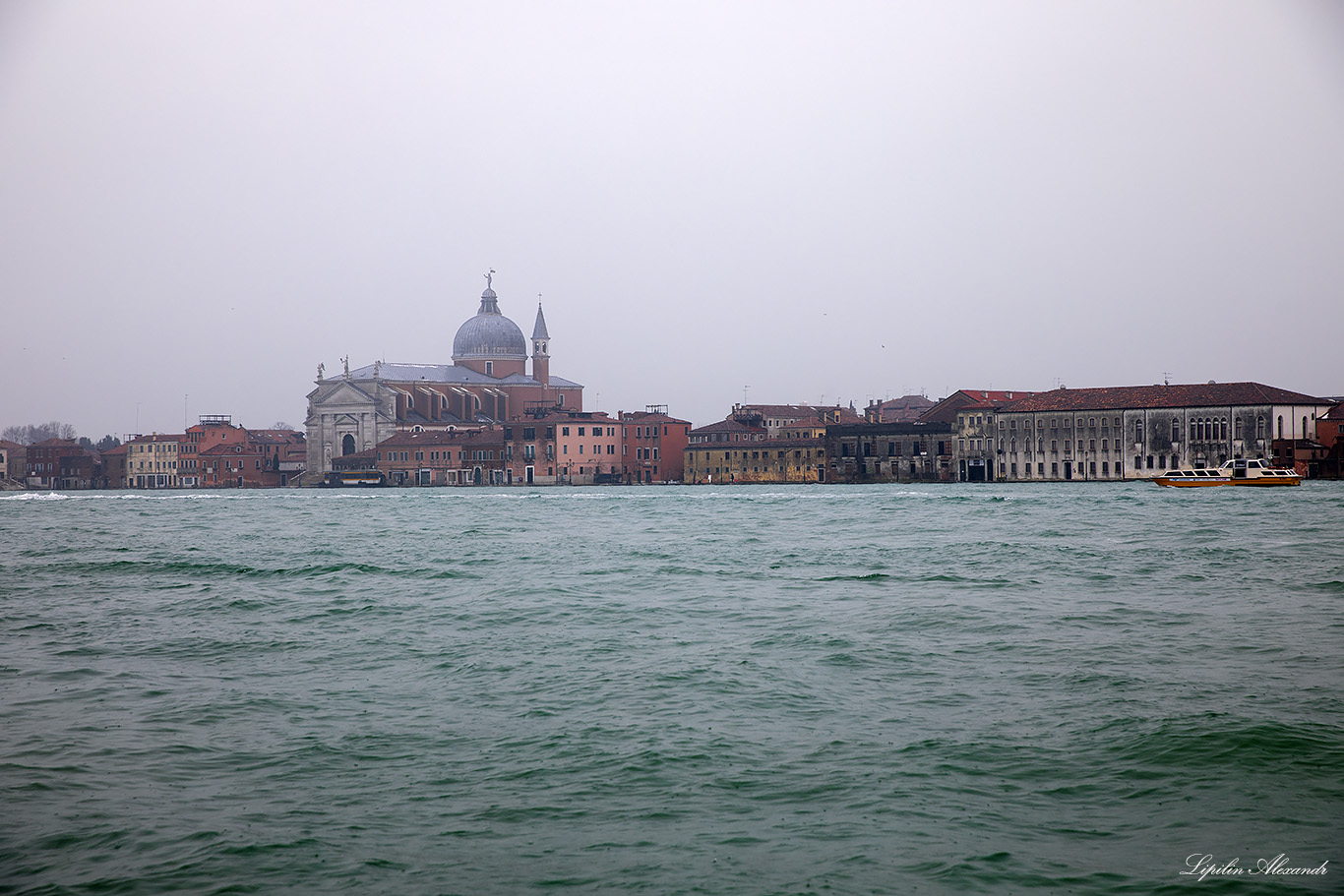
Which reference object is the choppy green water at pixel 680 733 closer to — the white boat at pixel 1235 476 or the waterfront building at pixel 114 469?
the white boat at pixel 1235 476

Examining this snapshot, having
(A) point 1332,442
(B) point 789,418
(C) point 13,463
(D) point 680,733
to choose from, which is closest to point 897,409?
(B) point 789,418

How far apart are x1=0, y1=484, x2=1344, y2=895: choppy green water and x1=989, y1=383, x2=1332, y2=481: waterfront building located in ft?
127

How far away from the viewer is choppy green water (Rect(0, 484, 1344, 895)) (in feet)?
15.3

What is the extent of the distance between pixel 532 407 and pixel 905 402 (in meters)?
30.6

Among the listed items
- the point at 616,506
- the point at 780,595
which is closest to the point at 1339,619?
the point at 780,595

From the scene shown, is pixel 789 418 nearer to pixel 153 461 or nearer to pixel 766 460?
pixel 766 460

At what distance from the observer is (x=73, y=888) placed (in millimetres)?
4430

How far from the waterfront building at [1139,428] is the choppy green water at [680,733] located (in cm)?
3879

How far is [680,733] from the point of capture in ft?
21.6

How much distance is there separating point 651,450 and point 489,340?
20.3 m

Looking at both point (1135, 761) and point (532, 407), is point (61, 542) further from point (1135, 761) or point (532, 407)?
point (532, 407)

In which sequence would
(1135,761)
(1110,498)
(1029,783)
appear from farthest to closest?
1. (1110,498)
2. (1135,761)
3. (1029,783)

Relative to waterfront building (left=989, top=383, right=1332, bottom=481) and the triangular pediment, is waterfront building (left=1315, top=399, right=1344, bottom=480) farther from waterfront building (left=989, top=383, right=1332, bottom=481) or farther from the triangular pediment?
the triangular pediment

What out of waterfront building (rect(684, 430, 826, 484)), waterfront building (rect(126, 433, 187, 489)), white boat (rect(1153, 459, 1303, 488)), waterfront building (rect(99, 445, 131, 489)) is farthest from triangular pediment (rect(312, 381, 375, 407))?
white boat (rect(1153, 459, 1303, 488))
